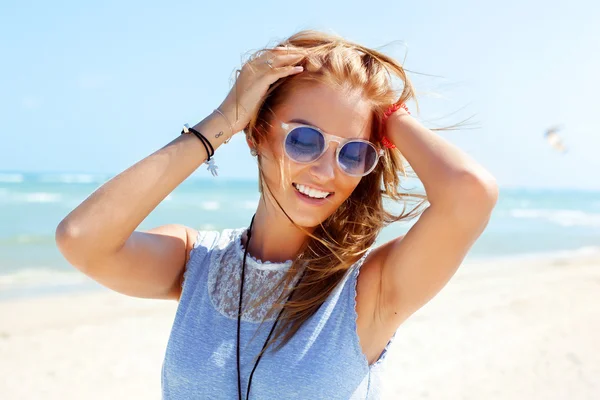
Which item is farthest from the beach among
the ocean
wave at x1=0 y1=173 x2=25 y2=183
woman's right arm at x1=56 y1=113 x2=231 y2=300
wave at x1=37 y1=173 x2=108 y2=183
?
wave at x1=37 y1=173 x2=108 y2=183

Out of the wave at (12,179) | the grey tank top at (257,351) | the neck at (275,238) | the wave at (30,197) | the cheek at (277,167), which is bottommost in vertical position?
the wave at (12,179)

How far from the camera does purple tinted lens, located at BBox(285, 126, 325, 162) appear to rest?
214 centimetres

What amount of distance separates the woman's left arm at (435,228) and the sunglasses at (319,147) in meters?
0.18

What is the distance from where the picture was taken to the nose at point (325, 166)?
2148 mm

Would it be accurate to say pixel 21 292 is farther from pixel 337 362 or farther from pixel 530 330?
pixel 337 362

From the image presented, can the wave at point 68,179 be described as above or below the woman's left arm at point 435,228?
below

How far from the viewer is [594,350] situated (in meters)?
6.80

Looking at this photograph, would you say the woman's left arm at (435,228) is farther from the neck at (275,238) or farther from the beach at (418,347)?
the beach at (418,347)

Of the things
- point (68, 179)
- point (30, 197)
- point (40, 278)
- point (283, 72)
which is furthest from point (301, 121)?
point (68, 179)

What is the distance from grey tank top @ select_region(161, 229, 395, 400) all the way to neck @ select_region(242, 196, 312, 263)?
156 mm

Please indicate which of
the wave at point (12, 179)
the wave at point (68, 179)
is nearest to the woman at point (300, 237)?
the wave at point (68, 179)

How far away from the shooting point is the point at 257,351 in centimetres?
203

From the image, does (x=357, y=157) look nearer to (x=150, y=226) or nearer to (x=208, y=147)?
(x=208, y=147)

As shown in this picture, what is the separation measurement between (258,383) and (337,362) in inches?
10.8
